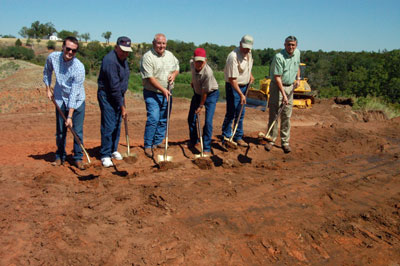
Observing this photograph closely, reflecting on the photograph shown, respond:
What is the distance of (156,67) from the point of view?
208 inches

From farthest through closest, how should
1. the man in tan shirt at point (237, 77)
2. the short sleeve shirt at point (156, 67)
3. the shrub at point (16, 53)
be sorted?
the shrub at point (16, 53)
the man in tan shirt at point (237, 77)
the short sleeve shirt at point (156, 67)

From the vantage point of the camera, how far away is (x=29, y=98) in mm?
12828

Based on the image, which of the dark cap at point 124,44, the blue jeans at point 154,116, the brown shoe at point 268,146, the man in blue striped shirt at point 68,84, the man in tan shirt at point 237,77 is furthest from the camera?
the brown shoe at point 268,146

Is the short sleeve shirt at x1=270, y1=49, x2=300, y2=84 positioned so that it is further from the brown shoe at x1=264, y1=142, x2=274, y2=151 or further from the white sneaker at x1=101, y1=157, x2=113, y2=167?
the white sneaker at x1=101, y1=157, x2=113, y2=167

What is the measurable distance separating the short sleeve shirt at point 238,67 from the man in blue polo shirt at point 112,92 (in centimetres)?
181

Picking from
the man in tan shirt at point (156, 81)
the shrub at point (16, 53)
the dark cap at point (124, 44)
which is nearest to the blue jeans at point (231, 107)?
the man in tan shirt at point (156, 81)

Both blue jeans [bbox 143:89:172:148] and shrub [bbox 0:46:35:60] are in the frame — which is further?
shrub [bbox 0:46:35:60]

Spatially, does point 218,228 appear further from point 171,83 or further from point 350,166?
point 350,166

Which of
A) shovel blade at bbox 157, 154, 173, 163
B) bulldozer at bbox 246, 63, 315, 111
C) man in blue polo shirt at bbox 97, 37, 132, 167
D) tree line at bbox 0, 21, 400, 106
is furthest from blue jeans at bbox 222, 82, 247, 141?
tree line at bbox 0, 21, 400, 106

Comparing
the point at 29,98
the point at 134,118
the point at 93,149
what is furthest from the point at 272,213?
the point at 29,98

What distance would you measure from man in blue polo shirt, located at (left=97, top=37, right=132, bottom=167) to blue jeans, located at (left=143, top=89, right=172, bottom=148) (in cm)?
46

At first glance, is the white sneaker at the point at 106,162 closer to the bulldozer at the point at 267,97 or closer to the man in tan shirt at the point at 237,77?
the man in tan shirt at the point at 237,77

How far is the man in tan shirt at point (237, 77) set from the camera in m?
5.64

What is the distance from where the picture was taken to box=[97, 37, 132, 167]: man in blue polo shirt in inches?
185
